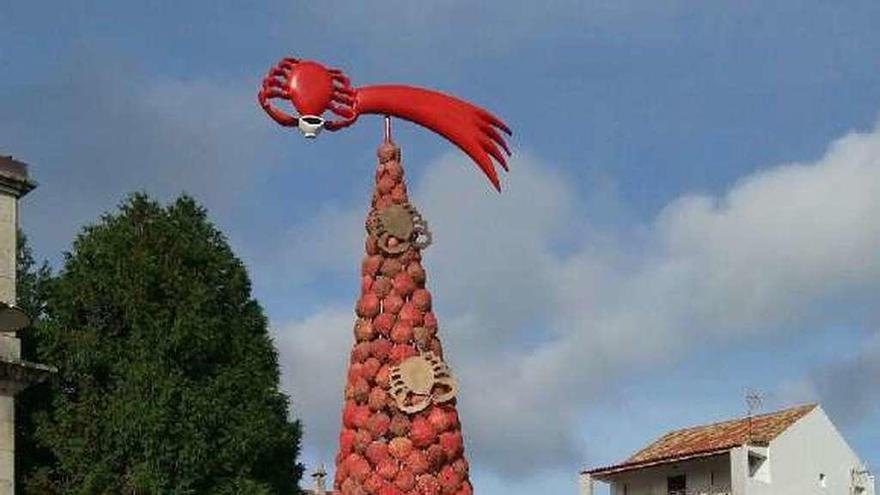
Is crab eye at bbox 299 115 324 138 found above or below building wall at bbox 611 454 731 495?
below

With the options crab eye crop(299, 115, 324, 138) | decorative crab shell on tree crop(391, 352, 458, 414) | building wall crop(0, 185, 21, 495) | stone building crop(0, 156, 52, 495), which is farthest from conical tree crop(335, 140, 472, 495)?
building wall crop(0, 185, 21, 495)

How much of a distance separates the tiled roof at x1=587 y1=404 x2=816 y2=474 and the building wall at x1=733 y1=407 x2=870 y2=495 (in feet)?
1.33

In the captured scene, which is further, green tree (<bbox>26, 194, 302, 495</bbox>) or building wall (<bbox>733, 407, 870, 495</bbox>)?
building wall (<bbox>733, 407, 870, 495</bbox>)

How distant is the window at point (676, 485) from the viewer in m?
49.3

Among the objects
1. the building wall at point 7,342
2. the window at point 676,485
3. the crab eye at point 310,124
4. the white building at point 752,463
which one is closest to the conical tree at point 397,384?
the crab eye at point 310,124

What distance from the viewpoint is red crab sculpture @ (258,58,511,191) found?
24578 millimetres

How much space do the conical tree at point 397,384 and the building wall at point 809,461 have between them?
23.7 m

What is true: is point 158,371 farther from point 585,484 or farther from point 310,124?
point 585,484

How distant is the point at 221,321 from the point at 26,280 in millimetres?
4423

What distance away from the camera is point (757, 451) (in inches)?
1844

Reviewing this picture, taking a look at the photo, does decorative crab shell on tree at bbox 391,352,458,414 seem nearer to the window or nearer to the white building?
the white building

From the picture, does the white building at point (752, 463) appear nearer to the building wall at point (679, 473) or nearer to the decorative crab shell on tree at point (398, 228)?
the building wall at point (679, 473)

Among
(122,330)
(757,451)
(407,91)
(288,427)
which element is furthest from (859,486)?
(407,91)

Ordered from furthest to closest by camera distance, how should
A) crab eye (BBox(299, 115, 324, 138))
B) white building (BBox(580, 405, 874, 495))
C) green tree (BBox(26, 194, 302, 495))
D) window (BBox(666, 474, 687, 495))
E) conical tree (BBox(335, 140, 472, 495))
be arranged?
window (BBox(666, 474, 687, 495)) < white building (BBox(580, 405, 874, 495)) < green tree (BBox(26, 194, 302, 495)) < crab eye (BBox(299, 115, 324, 138)) < conical tree (BBox(335, 140, 472, 495))
